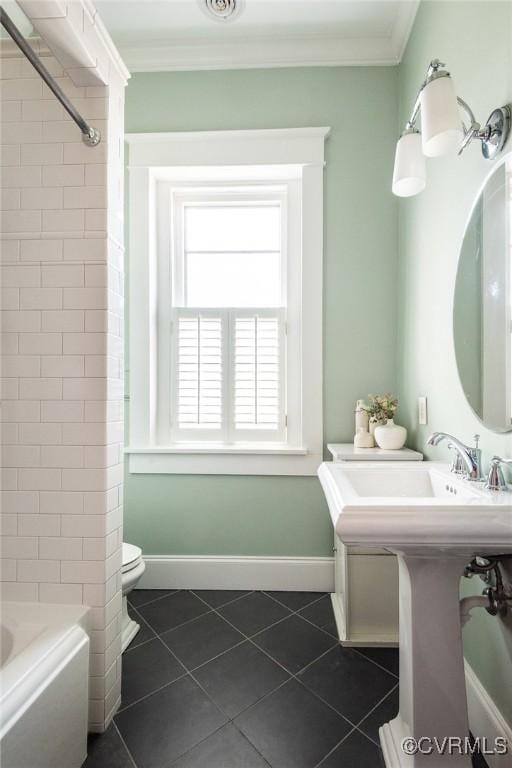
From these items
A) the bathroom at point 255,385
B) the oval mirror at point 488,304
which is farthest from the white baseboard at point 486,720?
the oval mirror at point 488,304

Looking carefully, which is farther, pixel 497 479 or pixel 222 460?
pixel 222 460

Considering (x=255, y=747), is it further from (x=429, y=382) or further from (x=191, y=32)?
(x=191, y=32)

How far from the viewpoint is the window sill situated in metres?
2.06

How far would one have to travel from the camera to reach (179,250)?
2.26 m

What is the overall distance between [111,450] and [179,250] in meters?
1.42

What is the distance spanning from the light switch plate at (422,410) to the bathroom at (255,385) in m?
0.02

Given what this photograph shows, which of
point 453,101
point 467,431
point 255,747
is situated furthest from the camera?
point 467,431

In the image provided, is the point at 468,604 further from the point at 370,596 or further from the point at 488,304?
the point at 488,304

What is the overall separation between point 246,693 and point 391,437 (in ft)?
3.77

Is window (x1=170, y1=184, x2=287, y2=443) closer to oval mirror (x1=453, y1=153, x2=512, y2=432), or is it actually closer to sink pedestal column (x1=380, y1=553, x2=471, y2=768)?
oval mirror (x1=453, y1=153, x2=512, y2=432)

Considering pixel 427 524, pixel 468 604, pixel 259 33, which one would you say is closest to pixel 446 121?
pixel 427 524

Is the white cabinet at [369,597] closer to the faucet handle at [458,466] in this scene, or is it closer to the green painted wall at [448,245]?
the green painted wall at [448,245]

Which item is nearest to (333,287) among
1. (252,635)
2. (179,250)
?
(179,250)

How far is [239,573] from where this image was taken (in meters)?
2.05
